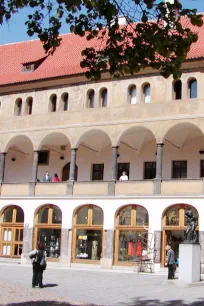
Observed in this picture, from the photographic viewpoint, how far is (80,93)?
32312mm

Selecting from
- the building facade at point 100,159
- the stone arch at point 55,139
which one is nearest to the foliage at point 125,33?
the building facade at point 100,159

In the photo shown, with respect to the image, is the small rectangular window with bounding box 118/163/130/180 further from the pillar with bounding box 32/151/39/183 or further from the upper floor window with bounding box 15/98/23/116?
the upper floor window with bounding box 15/98/23/116

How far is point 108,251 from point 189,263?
401 inches

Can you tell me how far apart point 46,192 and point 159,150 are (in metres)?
7.64

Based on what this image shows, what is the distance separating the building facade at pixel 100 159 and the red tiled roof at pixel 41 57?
14cm

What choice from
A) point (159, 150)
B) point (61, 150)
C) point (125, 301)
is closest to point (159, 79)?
point (159, 150)

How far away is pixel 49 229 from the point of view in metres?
31.3

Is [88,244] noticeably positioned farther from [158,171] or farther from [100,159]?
[100,159]

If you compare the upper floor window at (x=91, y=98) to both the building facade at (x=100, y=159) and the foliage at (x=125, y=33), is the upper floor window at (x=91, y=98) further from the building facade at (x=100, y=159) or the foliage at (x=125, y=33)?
the foliage at (x=125, y=33)

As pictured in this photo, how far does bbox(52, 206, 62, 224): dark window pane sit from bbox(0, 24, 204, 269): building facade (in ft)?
0.24

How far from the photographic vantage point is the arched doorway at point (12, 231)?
32188 millimetres

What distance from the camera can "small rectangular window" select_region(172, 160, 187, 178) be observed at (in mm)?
31422

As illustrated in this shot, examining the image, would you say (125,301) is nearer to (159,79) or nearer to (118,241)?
(118,241)

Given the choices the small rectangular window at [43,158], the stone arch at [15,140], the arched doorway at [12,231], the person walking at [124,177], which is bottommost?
the arched doorway at [12,231]
